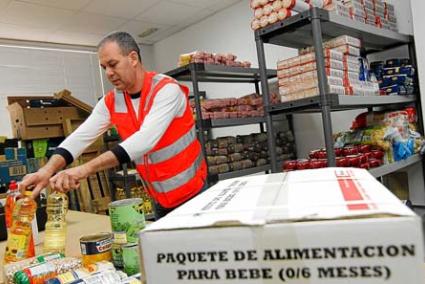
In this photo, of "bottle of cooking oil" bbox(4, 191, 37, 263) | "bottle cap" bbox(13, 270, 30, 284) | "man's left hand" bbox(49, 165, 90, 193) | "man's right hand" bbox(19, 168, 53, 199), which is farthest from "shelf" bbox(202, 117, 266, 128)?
"bottle cap" bbox(13, 270, 30, 284)

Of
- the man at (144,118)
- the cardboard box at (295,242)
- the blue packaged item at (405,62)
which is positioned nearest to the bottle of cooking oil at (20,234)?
the man at (144,118)

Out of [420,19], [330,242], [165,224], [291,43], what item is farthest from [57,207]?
[420,19]

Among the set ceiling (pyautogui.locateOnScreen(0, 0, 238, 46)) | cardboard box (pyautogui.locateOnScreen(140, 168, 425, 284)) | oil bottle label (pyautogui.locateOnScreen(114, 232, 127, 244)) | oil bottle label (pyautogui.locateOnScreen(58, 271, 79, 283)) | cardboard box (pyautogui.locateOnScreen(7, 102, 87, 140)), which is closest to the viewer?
cardboard box (pyautogui.locateOnScreen(140, 168, 425, 284))

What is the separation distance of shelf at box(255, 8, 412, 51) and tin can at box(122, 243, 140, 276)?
1715mm

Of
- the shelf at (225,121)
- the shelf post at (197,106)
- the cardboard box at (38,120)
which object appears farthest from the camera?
the cardboard box at (38,120)

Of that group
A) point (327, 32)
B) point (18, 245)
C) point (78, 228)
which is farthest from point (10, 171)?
point (327, 32)

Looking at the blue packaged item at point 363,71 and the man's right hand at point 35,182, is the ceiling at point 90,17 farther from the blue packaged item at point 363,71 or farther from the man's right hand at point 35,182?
the man's right hand at point 35,182

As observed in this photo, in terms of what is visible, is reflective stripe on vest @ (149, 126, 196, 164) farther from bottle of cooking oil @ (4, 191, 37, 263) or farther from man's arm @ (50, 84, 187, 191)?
bottle of cooking oil @ (4, 191, 37, 263)

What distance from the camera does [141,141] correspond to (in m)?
1.43

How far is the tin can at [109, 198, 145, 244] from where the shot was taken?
0.93 metres

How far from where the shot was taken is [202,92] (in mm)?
5012

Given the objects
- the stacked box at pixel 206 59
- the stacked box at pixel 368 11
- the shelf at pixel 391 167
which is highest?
the stacked box at pixel 368 11

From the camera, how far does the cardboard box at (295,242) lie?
0.38 meters

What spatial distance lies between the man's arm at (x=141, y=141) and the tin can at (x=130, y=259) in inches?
14.0
